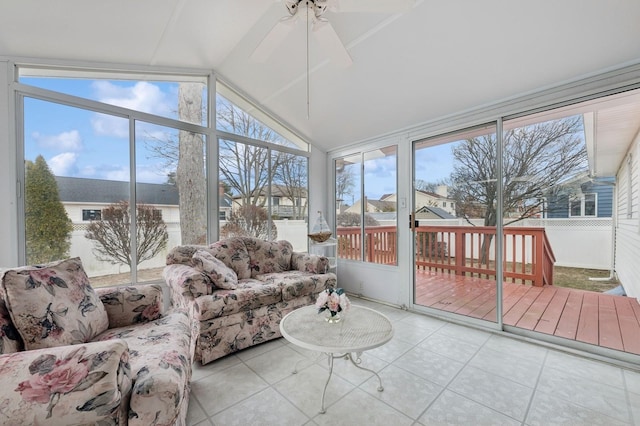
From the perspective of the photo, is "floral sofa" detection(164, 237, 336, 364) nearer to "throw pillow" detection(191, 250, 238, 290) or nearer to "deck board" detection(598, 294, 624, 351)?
"throw pillow" detection(191, 250, 238, 290)

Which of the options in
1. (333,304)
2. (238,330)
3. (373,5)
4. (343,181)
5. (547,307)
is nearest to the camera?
(373,5)

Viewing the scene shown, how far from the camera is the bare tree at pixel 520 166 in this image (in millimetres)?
2812

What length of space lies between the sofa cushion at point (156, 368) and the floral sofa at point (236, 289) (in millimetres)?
461

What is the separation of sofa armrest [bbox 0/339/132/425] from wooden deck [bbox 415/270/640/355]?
318 cm

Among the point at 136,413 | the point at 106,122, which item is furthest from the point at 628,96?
the point at 106,122

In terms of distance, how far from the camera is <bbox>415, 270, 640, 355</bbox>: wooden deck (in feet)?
8.07

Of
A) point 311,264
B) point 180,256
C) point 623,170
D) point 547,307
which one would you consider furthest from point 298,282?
point 623,170

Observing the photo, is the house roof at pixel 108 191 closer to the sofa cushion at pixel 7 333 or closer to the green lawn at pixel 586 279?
the sofa cushion at pixel 7 333

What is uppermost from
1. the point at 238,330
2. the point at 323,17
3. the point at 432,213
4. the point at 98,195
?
the point at 323,17

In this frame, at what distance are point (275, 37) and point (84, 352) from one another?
6.33 ft

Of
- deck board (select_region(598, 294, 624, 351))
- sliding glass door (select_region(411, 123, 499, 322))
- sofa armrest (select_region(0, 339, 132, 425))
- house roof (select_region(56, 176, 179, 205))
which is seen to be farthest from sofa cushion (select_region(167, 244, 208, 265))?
deck board (select_region(598, 294, 624, 351))

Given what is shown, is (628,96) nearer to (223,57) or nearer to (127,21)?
(223,57)

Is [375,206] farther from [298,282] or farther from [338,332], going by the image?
[338,332]

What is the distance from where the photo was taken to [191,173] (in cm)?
314
